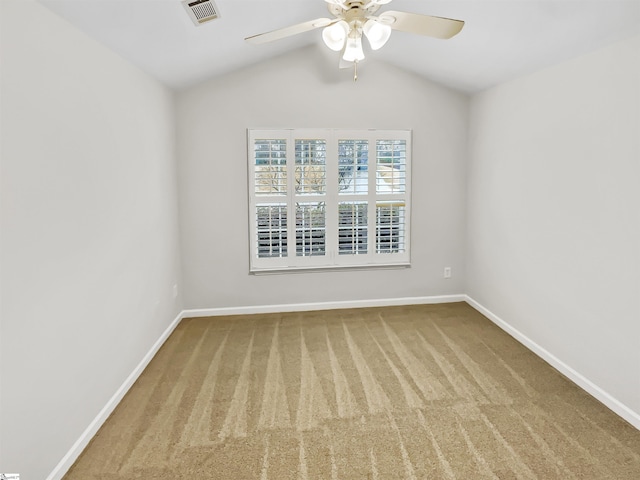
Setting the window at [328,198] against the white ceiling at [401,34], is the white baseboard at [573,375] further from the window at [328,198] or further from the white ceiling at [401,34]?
the white ceiling at [401,34]

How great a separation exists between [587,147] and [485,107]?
147 cm

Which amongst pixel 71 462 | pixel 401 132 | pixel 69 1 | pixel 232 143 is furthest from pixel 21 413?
pixel 401 132

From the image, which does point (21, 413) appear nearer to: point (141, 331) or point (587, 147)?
point (141, 331)

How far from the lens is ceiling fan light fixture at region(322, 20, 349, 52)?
2.04 meters

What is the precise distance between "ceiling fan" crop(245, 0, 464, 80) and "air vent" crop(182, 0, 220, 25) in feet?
1.44

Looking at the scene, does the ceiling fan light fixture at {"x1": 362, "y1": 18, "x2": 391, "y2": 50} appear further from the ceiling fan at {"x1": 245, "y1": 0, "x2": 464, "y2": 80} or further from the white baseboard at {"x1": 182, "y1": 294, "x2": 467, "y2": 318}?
the white baseboard at {"x1": 182, "y1": 294, "x2": 467, "y2": 318}

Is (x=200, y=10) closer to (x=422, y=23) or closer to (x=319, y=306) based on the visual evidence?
(x=422, y=23)

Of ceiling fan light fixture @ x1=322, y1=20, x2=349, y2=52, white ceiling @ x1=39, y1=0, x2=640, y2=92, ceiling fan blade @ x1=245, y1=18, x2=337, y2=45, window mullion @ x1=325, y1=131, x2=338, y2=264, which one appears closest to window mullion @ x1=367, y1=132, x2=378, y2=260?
window mullion @ x1=325, y1=131, x2=338, y2=264

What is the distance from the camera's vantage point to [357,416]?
2.33m

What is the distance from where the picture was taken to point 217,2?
2365 mm

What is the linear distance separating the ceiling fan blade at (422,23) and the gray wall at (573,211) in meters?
1.16

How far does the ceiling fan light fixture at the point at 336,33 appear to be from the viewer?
80.5 inches

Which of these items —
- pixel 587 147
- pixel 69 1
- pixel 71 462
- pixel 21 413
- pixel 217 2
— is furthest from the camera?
pixel 587 147

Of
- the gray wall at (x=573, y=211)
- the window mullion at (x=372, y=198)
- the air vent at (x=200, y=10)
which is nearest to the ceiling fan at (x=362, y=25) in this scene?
the air vent at (x=200, y=10)
